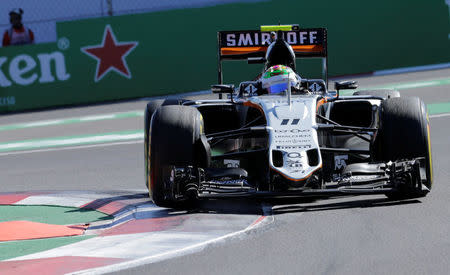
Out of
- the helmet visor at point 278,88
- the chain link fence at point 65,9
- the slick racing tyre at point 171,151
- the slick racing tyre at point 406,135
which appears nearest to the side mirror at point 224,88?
the helmet visor at point 278,88

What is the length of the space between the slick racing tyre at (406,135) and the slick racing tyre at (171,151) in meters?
1.48

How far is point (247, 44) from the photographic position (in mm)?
10094

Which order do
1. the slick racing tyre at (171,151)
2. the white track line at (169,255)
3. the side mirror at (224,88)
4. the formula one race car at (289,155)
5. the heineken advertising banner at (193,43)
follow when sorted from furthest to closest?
the heineken advertising banner at (193,43), the side mirror at (224,88), the slick racing tyre at (171,151), the formula one race car at (289,155), the white track line at (169,255)

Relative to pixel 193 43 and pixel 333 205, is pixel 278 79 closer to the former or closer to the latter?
pixel 333 205

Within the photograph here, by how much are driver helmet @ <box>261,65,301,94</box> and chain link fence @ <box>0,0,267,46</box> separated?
993cm

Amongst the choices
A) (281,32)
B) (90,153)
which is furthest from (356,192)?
(90,153)

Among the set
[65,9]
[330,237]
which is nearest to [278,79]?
[330,237]

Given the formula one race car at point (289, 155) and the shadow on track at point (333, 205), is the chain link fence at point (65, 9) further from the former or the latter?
the shadow on track at point (333, 205)

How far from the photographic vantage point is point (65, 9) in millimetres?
20531

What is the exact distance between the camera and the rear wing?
9.98m

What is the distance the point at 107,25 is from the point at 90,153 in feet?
20.6

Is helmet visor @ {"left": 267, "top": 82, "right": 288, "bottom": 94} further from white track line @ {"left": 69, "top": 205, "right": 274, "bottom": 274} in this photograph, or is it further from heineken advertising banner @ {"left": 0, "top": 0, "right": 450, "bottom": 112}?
heineken advertising banner @ {"left": 0, "top": 0, "right": 450, "bottom": 112}

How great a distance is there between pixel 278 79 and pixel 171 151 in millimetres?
1875

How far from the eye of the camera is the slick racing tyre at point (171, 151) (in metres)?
7.27
